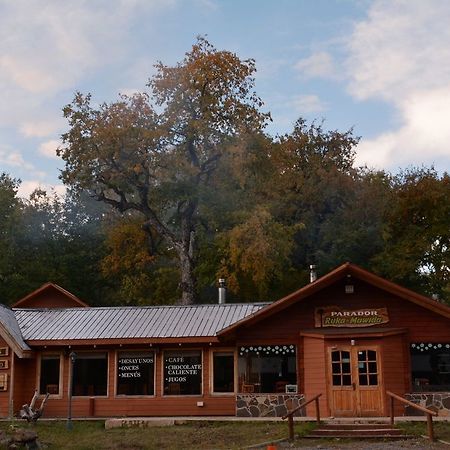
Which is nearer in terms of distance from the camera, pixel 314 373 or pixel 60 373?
pixel 314 373

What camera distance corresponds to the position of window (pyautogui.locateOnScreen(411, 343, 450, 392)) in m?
20.3

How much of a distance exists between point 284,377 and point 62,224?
26326 millimetres

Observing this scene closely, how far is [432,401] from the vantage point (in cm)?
1977

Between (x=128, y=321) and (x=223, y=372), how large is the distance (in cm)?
357

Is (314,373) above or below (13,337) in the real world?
below

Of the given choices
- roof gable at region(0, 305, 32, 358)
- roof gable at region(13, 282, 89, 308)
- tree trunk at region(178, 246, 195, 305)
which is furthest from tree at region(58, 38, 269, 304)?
roof gable at region(0, 305, 32, 358)

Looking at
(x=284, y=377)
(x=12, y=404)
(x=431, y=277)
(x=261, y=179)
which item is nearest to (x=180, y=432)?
(x=284, y=377)

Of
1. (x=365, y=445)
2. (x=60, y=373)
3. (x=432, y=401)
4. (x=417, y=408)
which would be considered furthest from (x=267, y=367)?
(x=60, y=373)

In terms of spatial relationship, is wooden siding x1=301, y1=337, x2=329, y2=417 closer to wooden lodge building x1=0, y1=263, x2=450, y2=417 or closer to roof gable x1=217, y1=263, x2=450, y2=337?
wooden lodge building x1=0, y1=263, x2=450, y2=417

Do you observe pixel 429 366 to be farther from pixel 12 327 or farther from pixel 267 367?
pixel 12 327

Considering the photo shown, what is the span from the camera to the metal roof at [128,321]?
21.9 meters

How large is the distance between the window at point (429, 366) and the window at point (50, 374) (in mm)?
10652

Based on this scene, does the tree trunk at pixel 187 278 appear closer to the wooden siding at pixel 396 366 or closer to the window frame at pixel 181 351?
the window frame at pixel 181 351

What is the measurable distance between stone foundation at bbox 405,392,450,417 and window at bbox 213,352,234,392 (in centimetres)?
515
